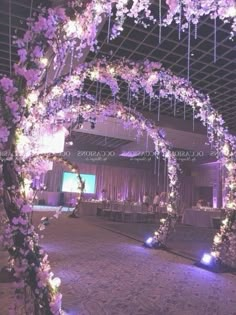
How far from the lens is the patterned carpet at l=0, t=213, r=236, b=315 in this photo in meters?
3.36

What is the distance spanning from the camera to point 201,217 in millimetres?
13352

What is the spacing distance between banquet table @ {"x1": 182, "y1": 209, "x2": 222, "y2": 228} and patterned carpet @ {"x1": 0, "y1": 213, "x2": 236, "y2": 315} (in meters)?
7.12

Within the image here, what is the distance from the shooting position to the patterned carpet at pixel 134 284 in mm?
3363

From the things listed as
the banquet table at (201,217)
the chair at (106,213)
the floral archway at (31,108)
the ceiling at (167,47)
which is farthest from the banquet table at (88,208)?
the floral archway at (31,108)

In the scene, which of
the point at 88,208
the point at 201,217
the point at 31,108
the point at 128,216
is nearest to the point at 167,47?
the point at 31,108

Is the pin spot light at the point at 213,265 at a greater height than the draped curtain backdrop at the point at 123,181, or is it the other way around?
the draped curtain backdrop at the point at 123,181

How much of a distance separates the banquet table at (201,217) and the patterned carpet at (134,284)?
7.12 metres

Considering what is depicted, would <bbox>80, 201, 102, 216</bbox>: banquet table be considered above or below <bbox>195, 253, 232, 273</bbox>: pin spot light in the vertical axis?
above

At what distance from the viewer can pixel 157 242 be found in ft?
23.0

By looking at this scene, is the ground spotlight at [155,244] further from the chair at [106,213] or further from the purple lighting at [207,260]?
the chair at [106,213]

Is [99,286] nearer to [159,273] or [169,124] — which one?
[159,273]

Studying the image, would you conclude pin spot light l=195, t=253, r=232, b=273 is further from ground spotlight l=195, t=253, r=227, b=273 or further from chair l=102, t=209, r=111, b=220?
chair l=102, t=209, r=111, b=220

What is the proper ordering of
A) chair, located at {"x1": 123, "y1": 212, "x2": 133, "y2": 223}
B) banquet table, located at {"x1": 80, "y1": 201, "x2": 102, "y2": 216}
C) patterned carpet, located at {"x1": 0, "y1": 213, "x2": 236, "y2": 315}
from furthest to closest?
banquet table, located at {"x1": 80, "y1": 201, "x2": 102, "y2": 216} < chair, located at {"x1": 123, "y1": 212, "x2": 133, "y2": 223} < patterned carpet, located at {"x1": 0, "y1": 213, "x2": 236, "y2": 315}

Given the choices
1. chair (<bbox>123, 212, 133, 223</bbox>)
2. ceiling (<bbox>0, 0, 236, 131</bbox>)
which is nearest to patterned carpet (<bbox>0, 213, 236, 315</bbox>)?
ceiling (<bbox>0, 0, 236, 131</bbox>)
